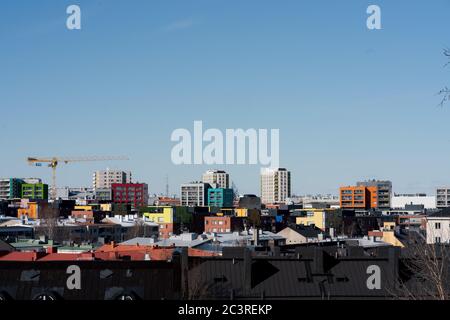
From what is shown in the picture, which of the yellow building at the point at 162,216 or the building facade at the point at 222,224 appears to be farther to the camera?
the yellow building at the point at 162,216

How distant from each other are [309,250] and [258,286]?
26.5 feet

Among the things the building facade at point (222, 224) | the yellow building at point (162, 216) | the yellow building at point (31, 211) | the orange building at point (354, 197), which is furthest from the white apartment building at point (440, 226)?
the orange building at point (354, 197)

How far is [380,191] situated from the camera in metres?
197

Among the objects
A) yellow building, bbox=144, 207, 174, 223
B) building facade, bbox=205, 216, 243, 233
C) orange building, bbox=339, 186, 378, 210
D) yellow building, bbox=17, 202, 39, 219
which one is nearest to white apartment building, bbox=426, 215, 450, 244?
building facade, bbox=205, 216, 243, 233

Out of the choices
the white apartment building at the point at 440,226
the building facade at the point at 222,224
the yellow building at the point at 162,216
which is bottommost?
the building facade at the point at 222,224

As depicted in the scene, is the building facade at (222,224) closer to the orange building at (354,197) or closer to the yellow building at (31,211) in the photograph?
the yellow building at (31,211)

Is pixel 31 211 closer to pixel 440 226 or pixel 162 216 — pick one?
pixel 162 216

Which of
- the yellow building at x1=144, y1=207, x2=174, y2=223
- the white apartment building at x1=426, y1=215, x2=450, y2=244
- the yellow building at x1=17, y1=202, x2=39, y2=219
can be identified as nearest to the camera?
the white apartment building at x1=426, y1=215, x2=450, y2=244

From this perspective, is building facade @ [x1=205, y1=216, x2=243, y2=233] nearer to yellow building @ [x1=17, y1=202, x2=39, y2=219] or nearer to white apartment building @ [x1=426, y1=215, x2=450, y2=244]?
yellow building @ [x1=17, y1=202, x2=39, y2=219]

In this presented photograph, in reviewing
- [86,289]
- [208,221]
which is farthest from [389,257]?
[208,221]

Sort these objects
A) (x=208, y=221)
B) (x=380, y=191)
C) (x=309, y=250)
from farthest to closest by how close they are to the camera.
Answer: (x=380, y=191), (x=208, y=221), (x=309, y=250)

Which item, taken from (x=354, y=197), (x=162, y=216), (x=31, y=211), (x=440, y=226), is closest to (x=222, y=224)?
(x=162, y=216)
